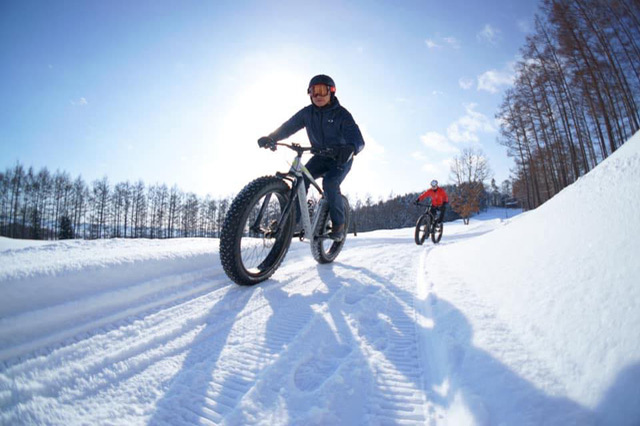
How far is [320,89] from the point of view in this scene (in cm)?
308

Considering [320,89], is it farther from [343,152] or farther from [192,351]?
[192,351]

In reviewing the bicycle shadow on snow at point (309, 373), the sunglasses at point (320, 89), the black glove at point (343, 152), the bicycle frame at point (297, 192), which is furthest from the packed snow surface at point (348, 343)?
A: the sunglasses at point (320, 89)

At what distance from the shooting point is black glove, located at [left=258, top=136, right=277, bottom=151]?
2.85 m

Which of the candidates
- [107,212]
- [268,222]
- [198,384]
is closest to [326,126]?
[268,222]

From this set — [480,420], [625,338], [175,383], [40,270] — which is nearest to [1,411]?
[175,383]

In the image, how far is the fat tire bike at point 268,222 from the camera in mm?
2104

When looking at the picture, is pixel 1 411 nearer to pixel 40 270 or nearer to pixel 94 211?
pixel 40 270

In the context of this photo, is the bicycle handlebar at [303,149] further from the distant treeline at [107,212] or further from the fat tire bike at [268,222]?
the distant treeline at [107,212]

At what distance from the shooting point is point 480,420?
0.77 meters

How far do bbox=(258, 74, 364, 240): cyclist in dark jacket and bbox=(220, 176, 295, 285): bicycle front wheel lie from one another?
2.17 ft

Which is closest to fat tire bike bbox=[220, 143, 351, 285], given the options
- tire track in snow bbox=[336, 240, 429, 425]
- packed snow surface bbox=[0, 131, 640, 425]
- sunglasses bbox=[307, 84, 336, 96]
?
packed snow surface bbox=[0, 131, 640, 425]

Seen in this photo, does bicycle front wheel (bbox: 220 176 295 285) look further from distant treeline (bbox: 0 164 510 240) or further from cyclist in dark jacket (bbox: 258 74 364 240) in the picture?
distant treeline (bbox: 0 164 510 240)

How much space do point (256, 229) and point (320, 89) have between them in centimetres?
189

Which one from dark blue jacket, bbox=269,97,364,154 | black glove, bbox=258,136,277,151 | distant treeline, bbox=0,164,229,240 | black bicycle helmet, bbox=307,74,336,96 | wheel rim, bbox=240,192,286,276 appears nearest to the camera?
wheel rim, bbox=240,192,286,276
